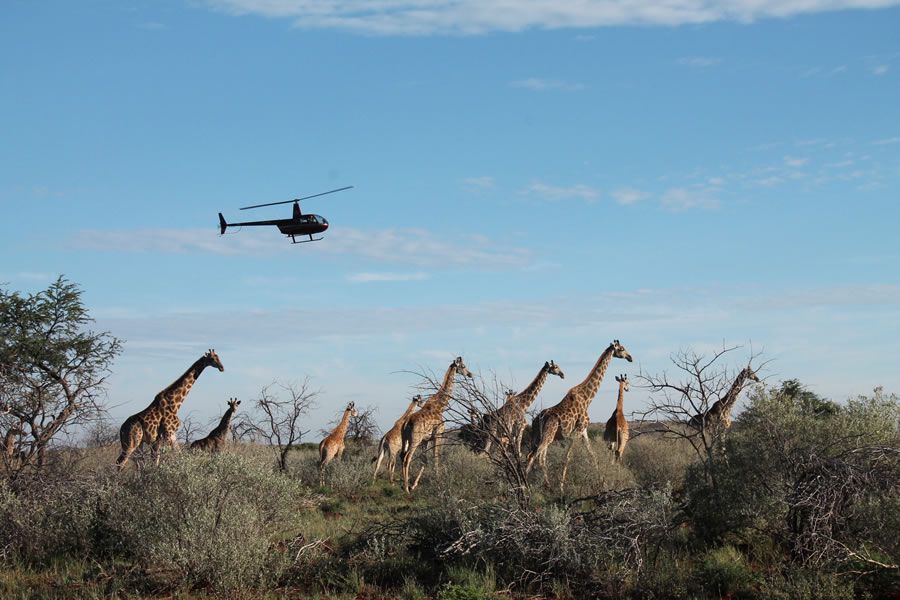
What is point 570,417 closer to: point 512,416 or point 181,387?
point 512,416

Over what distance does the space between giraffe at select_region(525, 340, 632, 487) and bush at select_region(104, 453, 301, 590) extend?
674 centimetres

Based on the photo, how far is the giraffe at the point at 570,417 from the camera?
57.9ft

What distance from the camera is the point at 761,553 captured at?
10539mm

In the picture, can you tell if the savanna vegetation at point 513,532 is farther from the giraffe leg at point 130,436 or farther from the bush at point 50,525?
the giraffe leg at point 130,436

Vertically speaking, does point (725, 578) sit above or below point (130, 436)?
below

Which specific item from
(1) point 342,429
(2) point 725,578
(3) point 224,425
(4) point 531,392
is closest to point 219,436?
(3) point 224,425

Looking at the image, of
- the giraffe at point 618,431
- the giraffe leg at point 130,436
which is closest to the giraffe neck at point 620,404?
the giraffe at point 618,431

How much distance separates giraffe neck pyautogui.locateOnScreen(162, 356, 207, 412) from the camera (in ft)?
56.2

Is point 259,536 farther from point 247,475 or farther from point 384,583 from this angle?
point 384,583

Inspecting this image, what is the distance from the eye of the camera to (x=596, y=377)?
63.8 ft

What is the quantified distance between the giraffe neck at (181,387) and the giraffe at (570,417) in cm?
635

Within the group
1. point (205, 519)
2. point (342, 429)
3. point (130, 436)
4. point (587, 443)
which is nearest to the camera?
point (205, 519)

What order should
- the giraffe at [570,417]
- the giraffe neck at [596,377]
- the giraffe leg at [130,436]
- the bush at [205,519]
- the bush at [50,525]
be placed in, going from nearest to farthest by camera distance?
the bush at [205,519]
the bush at [50,525]
the giraffe leg at [130,436]
the giraffe at [570,417]
the giraffe neck at [596,377]

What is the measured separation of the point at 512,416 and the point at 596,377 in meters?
5.84
